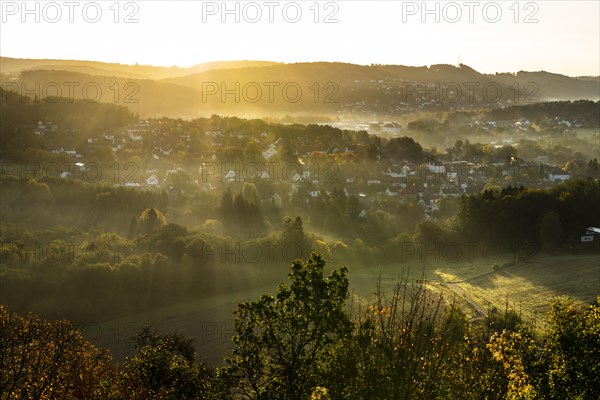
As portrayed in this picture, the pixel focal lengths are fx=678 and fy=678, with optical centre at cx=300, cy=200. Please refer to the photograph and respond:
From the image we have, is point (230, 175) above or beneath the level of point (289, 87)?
beneath

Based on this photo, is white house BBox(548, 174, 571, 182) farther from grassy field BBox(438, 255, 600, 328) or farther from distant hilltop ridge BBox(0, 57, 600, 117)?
distant hilltop ridge BBox(0, 57, 600, 117)

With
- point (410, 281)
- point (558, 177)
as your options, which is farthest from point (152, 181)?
point (558, 177)

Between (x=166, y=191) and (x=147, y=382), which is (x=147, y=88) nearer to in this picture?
(x=166, y=191)

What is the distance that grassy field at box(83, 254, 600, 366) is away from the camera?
28281 millimetres

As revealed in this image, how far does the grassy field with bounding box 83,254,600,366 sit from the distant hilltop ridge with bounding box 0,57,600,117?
61228mm

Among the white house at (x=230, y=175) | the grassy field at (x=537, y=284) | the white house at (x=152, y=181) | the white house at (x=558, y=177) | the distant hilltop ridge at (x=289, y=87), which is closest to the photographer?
the grassy field at (x=537, y=284)

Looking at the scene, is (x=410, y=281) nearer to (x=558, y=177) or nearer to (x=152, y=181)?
(x=152, y=181)

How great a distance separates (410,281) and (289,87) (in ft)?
350

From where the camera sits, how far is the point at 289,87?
13838 cm

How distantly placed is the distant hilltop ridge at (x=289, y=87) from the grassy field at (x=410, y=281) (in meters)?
61.2

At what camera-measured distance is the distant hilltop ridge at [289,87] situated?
114438 mm

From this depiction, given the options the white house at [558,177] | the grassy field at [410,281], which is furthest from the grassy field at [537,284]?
the white house at [558,177]

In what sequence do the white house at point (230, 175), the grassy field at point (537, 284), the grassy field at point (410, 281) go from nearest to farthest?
the grassy field at point (410, 281), the grassy field at point (537, 284), the white house at point (230, 175)

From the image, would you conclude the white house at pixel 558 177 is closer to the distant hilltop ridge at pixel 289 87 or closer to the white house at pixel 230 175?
the white house at pixel 230 175
